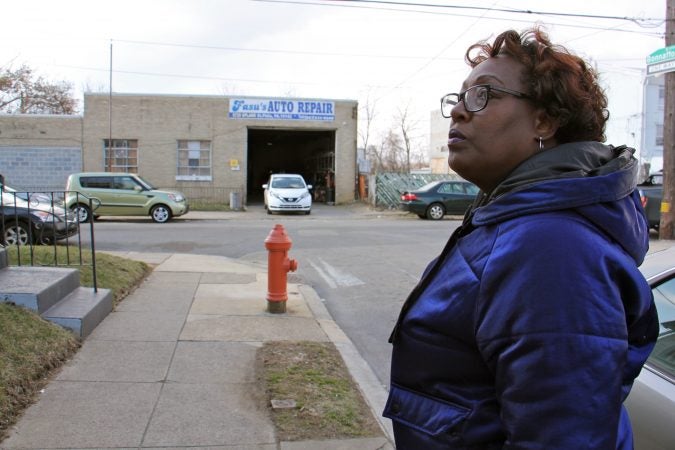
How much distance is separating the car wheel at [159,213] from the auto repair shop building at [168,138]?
882cm

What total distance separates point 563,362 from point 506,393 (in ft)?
0.46

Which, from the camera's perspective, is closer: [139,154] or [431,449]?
[431,449]

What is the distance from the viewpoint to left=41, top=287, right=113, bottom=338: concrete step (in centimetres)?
500

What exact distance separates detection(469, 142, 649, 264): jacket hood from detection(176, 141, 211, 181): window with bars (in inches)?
1090

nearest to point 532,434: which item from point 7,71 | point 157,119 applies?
point 7,71

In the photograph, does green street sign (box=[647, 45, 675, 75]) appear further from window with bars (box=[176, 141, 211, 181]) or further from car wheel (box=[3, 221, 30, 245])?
window with bars (box=[176, 141, 211, 181])

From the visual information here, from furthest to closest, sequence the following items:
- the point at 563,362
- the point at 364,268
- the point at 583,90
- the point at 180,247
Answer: the point at 180,247 → the point at 364,268 → the point at 583,90 → the point at 563,362

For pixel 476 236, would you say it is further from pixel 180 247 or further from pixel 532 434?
pixel 180 247

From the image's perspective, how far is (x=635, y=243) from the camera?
1.33m

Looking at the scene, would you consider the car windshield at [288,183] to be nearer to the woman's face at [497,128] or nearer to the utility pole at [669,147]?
the utility pole at [669,147]

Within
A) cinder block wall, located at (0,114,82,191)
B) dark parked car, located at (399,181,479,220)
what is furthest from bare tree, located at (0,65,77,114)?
dark parked car, located at (399,181,479,220)

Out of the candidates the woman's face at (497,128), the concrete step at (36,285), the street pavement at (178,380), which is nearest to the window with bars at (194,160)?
Result: the street pavement at (178,380)

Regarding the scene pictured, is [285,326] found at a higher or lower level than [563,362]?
lower

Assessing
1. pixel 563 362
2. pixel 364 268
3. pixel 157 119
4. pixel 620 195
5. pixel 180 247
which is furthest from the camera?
pixel 157 119
